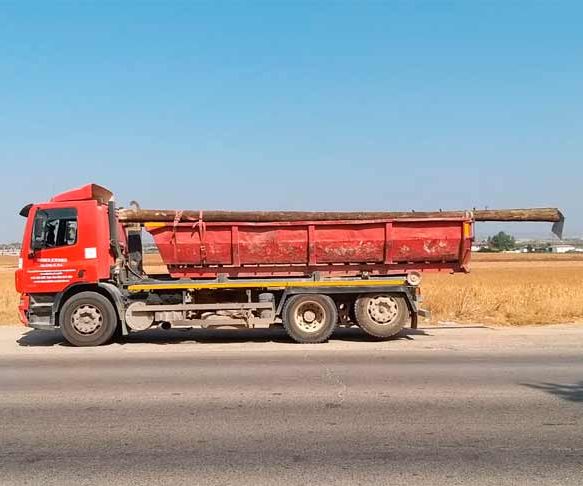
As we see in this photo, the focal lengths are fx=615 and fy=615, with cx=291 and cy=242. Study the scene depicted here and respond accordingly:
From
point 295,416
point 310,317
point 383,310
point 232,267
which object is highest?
point 232,267

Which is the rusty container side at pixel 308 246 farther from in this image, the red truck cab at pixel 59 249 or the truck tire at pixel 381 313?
the red truck cab at pixel 59 249

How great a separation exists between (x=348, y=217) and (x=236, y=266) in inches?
96.9

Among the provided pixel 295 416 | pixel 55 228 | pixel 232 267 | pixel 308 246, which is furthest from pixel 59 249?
pixel 295 416

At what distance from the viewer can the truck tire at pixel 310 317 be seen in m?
11.9

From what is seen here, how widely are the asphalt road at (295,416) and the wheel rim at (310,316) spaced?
3.96ft

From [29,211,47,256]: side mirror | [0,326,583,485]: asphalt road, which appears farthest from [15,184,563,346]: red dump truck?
[0,326,583,485]: asphalt road

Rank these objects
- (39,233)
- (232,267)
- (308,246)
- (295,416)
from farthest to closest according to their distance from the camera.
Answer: (232,267) → (308,246) → (39,233) → (295,416)

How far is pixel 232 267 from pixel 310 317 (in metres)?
1.85

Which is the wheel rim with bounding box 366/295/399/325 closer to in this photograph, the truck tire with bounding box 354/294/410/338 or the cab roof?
the truck tire with bounding box 354/294/410/338

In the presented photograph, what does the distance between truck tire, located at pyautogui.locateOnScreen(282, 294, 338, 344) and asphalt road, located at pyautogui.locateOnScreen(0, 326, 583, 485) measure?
1078mm

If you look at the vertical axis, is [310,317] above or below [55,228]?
below

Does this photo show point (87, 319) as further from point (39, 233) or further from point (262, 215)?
point (262, 215)

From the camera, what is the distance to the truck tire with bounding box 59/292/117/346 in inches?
460

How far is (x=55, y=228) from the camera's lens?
1173 cm
